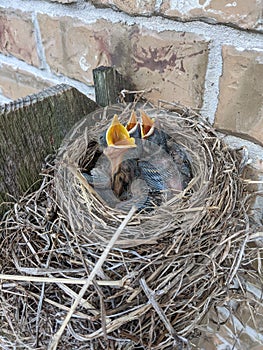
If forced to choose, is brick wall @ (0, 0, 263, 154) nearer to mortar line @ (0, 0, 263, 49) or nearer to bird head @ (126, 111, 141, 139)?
mortar line @ (0, 0, 263, 49)

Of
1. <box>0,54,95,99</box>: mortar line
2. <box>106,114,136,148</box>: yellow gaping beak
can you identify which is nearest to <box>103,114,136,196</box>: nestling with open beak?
<box>106,114,136,148</box>: yellow gaping beak

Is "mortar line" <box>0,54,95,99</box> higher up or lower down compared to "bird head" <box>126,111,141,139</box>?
lower down

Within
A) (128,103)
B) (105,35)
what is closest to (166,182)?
(128,103)

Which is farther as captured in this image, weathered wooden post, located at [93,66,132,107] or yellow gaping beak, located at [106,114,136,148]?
weathered wooden post, located at [93,66,132,107]

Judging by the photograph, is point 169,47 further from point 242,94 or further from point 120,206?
point 120,206

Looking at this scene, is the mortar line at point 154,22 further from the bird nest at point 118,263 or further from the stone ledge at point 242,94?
the bird nest at point 118,263

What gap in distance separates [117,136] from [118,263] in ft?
0.63

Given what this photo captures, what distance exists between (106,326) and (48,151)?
0.32 metres

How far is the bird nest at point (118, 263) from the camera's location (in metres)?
0.43

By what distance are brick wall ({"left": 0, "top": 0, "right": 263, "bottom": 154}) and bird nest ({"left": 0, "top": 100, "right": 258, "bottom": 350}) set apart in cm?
11

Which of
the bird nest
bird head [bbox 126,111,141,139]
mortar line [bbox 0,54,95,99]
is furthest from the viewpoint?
mortar line [bbox 0,54,95,99]

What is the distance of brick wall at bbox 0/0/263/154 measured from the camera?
0.53 meters

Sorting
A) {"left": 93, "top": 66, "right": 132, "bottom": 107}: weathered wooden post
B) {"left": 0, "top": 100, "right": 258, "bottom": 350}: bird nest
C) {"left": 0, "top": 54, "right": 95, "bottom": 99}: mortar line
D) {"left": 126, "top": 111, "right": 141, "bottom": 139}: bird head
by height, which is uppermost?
{"left": 93, "top": 66, "right": 132, "bottom": 107}: weathered wooden post

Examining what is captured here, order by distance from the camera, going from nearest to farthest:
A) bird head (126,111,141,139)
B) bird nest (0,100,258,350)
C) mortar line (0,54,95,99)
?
bird nest (0,100,258,350) < bird head (126,111,141,139) < mortar line (0,54,95,99)
